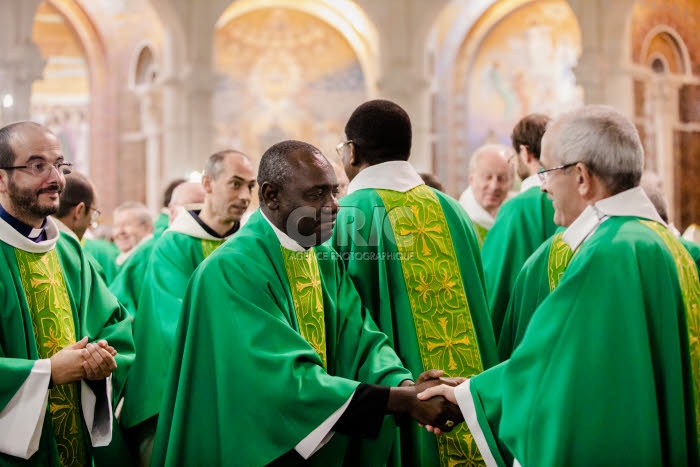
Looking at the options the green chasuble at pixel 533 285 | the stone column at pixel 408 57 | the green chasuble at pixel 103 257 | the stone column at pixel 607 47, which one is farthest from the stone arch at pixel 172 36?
the green chasuble at pixel 533 285

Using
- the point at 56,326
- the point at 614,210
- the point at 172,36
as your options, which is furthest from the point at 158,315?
the point at 172,36

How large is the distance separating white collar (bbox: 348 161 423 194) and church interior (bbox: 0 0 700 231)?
1034 centimetres

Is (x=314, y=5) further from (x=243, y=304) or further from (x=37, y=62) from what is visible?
(x=243, y=304)

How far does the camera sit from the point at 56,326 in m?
3.73

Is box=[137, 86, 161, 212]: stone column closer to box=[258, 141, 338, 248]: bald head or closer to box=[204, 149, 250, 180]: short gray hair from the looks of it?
box=[204, 149, 250, 180]: short gray hair

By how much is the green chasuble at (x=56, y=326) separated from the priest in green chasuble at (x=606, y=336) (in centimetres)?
175

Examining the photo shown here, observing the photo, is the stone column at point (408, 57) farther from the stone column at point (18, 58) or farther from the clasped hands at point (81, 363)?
the clasped hands at point (81, 363)

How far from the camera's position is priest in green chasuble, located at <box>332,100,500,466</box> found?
392cm

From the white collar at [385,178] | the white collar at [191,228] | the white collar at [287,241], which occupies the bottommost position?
the white collar at [287,241]

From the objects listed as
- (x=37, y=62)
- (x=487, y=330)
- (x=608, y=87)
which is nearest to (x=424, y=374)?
(x=487, y=330)

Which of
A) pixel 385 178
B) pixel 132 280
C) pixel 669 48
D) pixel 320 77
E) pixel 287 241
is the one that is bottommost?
pixel 132 280

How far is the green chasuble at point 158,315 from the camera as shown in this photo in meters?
4.68

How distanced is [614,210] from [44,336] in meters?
2.30

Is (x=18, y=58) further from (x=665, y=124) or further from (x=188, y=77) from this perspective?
(x=665, y=124)
